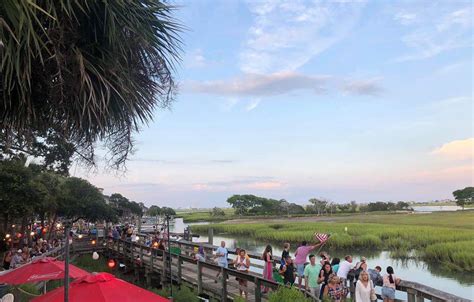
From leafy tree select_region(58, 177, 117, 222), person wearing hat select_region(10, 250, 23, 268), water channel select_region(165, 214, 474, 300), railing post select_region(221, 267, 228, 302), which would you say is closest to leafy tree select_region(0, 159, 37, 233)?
person wearing hat select_region(10, 250, 23, 268)

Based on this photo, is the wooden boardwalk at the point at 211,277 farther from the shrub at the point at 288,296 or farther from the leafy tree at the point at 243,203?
the leafy tree at the point at 243,203

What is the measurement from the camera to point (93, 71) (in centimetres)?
599

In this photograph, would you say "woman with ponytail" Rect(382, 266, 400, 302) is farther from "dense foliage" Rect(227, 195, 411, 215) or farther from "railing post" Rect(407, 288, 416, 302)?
"dense foliage" Rect(227, 195, 411, 215)

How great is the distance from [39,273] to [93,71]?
5194 mm

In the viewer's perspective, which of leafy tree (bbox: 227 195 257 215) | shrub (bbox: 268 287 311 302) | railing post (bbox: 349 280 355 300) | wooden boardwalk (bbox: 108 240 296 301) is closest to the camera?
shrub (bbox: 268 287 311 302)

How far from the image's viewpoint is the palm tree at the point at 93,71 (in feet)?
18.7

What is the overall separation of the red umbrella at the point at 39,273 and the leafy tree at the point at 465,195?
13046cm

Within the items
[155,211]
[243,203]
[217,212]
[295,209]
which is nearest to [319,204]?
[295,209]

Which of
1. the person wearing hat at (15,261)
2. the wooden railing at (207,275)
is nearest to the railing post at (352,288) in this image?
the wooden railing at (207,275)

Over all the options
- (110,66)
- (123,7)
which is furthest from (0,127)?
(123,7)

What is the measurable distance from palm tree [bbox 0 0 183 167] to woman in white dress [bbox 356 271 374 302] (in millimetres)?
4880

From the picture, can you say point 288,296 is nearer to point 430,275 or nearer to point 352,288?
point 352,288

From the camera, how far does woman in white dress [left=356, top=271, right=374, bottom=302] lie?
809 cm

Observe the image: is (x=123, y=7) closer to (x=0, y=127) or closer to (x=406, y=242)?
(x=0, y=127)
